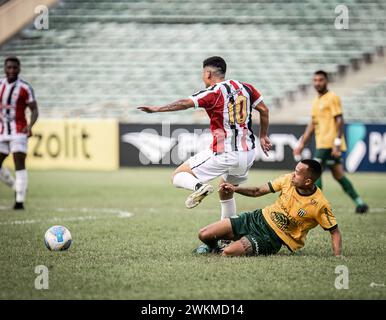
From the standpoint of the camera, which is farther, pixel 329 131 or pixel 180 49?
pixel 180 49

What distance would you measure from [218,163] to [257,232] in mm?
791

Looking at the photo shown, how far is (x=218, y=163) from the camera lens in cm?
746

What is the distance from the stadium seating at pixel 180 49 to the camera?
2189 cm

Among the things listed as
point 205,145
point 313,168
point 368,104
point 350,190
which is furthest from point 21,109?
point 368,104

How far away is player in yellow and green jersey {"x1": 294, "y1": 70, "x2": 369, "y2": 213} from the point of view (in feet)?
36.9

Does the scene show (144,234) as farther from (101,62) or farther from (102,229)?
(101,62)

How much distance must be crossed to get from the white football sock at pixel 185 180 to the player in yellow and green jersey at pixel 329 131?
4027mm

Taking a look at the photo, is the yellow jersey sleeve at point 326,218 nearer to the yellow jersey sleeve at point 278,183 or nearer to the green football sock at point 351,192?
the yellow jersey sleeve at point 278,183

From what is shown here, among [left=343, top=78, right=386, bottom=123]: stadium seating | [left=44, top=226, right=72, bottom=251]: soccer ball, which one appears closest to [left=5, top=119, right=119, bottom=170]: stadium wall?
[left=343, top=78, right=386, bottom=123]: stadium seating

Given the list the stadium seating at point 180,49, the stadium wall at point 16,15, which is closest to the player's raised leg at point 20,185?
the stadium seating at point 180,49

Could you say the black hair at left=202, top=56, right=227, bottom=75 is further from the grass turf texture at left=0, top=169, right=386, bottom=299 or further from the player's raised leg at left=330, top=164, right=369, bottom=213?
the player's raised leg at left=330, top=164, right=369, bottom=213

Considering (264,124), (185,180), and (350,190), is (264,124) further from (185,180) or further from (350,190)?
(350,190)

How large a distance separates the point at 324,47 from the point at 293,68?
111 cm

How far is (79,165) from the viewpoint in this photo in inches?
728
